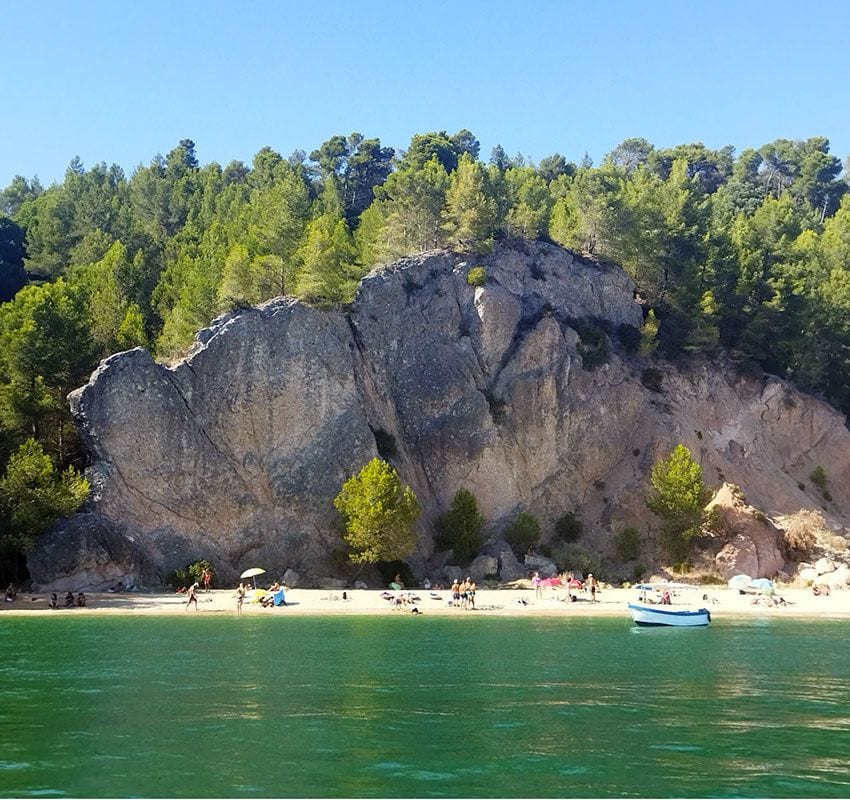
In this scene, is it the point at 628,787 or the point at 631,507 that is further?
the point at 631,507

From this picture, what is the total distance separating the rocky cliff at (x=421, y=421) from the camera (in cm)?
7481

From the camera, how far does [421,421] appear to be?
85.8 metres

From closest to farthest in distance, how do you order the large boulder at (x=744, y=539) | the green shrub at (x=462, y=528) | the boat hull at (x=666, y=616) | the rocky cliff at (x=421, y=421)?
the boat hull at (x=666, y=616), the rocky cliff at (x=421, y=421), the green shrub at (x=462, y=528), the large boulder at (x=744, y=539)

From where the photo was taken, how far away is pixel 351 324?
8544cm

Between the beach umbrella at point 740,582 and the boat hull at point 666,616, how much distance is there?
1443cm

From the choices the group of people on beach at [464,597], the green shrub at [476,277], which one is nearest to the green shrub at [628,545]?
the group of people on beach at [464,597]

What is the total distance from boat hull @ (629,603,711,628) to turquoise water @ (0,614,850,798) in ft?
16.5

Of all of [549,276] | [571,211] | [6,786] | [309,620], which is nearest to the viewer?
[6,786]

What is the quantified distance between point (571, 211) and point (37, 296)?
52.4 metres

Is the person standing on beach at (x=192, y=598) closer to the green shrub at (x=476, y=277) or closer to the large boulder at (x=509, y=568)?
the large boulder at (x=509, y=568)

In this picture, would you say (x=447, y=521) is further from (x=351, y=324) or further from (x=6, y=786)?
(x=6, y=786)

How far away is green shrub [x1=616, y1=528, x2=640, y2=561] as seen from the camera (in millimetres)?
82062

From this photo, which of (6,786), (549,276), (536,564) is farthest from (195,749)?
(549,276)

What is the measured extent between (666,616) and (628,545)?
21462 mm
